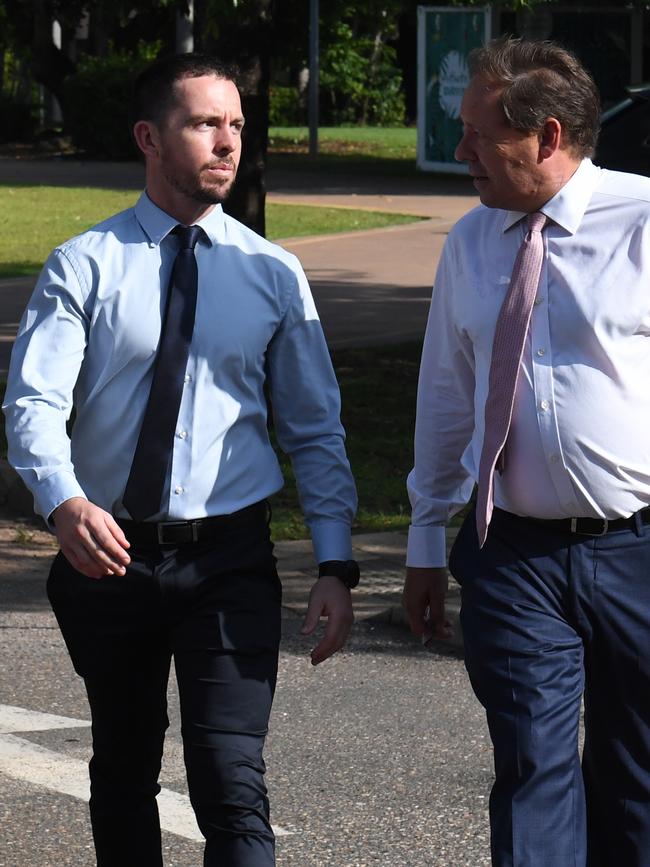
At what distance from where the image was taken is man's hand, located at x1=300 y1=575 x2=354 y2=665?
11.4 feet

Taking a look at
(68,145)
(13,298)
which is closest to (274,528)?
(13,298)

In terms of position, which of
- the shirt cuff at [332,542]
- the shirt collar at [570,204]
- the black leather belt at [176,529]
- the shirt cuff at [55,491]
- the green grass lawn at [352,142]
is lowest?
the green grass lawn at [352,142]

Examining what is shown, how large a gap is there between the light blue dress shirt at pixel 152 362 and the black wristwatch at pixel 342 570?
20mm

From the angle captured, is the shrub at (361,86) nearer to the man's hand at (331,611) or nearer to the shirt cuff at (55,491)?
the man's hand at (331,611)

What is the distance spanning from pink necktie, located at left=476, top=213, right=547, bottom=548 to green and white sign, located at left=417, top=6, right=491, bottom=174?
80.0 ft

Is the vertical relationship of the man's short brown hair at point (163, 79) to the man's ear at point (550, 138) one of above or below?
above

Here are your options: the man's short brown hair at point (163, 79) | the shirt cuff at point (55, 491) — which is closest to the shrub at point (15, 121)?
the man's short brown hair at point (163, 79)

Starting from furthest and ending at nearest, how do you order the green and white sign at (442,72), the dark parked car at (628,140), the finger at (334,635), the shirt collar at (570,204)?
the green and white sign at (442,72)
the dark parked car at (628,140)
the finger at (334,635)
the shirt collar at (570,204)

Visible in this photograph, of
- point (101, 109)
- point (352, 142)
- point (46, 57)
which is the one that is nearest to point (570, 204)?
point (101, 109)

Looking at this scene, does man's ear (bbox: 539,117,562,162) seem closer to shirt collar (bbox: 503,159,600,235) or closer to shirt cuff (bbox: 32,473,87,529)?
shirt collar (bbox: 503,159,600,235)

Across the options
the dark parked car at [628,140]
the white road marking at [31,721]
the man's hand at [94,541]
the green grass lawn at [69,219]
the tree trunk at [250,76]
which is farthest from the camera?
the green grass lawn at [69,219]

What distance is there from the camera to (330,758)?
4949 millimetres

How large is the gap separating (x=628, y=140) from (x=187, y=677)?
638cm

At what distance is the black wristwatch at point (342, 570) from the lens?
11.5 feet
